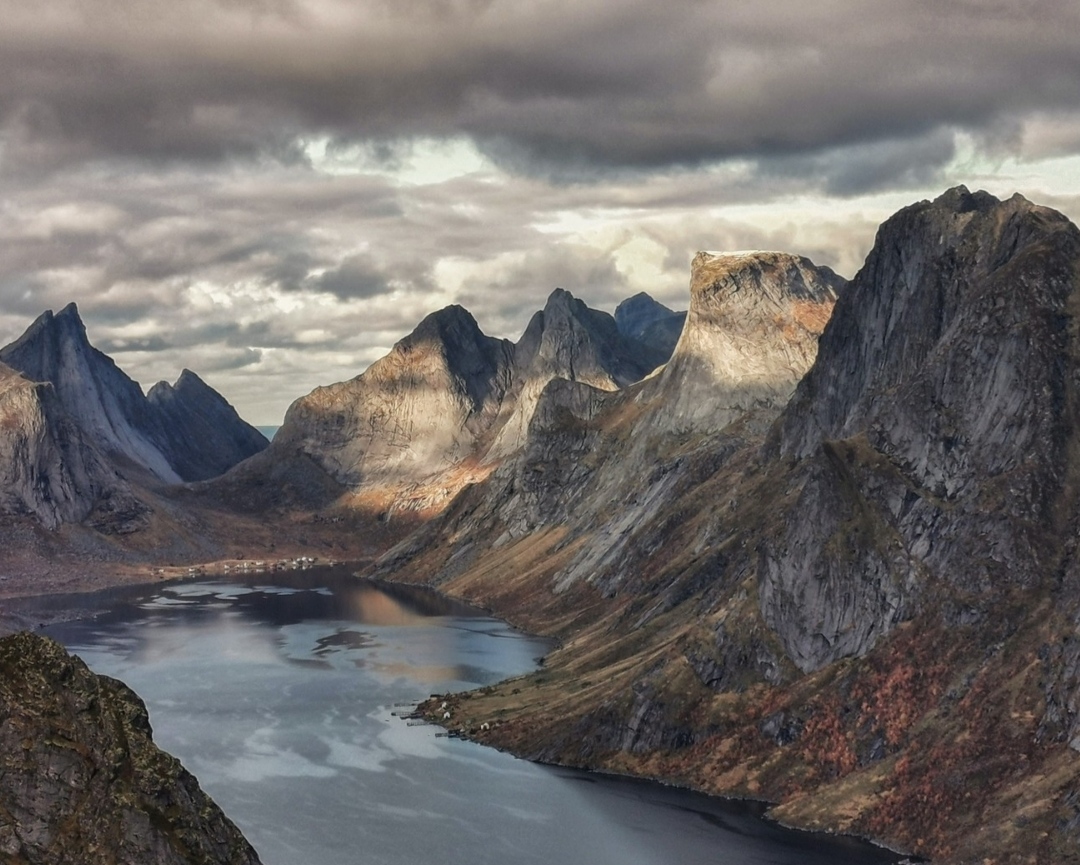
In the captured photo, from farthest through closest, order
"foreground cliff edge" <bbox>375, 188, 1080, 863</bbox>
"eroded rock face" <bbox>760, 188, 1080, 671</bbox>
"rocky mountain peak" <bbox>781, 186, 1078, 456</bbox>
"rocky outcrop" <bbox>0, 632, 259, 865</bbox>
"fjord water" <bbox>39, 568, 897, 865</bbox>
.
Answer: "rocky mountain peak" <bbox>781, 186, 1078, 456</bbox>
"eroded rock face" <bbox>760, 188, 1080, 671</bbox>
"foreground cliff edge" <bbox>375, 188, 1080, 863</bbox>
"fjord water" <bbox>39, 568, 897, 865</bbox>
"rocky outcrop" <bbox>0, 632, 259, 865</bbox>

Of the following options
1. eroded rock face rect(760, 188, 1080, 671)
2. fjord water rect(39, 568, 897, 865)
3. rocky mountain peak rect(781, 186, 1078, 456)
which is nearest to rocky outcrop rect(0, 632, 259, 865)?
fjord water rect(39, 568, 897, 865)

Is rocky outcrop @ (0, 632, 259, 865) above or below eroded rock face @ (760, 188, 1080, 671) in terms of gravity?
below

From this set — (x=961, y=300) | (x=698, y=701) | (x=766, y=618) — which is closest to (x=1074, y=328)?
(x=961, y=300)

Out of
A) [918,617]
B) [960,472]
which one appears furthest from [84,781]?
[960,472]

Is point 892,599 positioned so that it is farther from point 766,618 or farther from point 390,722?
point 390,722

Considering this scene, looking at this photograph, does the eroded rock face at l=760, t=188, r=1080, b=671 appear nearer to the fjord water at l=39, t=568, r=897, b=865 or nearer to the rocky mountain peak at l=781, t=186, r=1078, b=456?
the rocky mountain peak at l=781, t=186, r=1078, b=456

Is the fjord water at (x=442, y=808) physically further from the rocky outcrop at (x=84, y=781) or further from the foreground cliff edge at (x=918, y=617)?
the rocky outcrop at (x=84, y=781)
